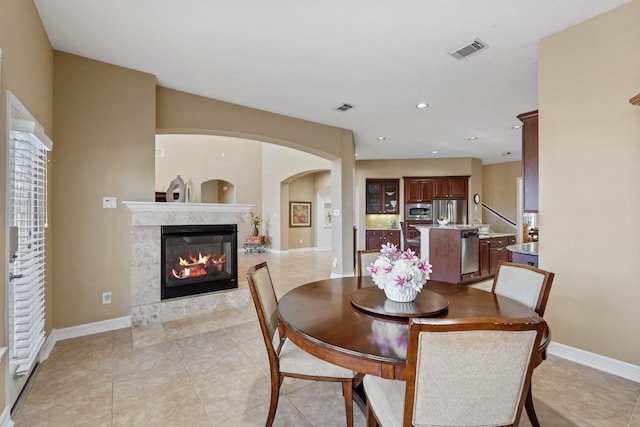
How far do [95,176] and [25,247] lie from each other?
125 cm

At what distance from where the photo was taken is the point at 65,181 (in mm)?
2941

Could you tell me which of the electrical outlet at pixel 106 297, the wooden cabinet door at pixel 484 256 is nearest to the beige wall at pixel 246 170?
the wooden cabinet door at pixel 484 256

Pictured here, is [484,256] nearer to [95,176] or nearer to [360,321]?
[360,321]

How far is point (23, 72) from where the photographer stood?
6.82ft

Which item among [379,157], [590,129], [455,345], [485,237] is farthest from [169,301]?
[379,157]

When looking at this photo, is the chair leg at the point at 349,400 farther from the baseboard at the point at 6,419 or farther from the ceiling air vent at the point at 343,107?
the ceiling air vent at the point at 343,107

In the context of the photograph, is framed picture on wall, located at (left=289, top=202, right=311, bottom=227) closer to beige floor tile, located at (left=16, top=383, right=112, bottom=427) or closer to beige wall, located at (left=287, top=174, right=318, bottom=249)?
beige wall, located at (left=287, top=174, right=318, bottom=249)

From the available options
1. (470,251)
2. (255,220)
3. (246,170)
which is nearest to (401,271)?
(470,251)

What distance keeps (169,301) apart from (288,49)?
→ 116 inches

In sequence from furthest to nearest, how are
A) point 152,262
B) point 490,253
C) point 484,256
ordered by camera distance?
1. point 490,253
2. point 484,256
3. point 152,262

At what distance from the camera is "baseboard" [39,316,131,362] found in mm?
2724

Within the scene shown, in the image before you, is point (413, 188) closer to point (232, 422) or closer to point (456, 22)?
point (456, 22)

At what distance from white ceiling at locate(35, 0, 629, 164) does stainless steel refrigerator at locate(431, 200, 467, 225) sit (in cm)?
374

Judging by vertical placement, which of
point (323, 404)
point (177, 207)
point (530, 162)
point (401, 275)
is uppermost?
point (530, 162)
